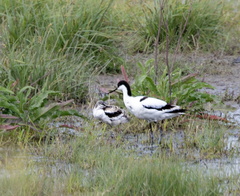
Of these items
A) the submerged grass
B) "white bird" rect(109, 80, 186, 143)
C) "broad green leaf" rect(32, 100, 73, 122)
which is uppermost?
the submerged grass

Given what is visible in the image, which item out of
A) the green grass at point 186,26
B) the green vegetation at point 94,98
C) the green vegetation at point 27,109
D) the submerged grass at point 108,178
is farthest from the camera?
the green grass at point 186,26

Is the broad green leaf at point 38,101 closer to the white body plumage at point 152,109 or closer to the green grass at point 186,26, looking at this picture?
the white body plumage at point 152,109

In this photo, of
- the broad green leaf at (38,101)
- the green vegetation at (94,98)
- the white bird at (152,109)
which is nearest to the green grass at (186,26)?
the green vegetation at (94,98)

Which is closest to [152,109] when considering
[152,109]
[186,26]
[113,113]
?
[152,109]

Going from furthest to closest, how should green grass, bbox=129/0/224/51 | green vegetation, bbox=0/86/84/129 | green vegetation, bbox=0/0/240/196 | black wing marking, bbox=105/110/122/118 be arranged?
green grass, bbox=129/0/224/51
black wing marking, bbox=105/110/122/118
green vegetation, bbox=0/86/84/129
green vegetation, bbox=0/0/240/196

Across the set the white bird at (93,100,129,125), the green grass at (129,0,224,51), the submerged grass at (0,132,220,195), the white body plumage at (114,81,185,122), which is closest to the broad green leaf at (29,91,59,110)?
the white bird at (93,100,129,125)

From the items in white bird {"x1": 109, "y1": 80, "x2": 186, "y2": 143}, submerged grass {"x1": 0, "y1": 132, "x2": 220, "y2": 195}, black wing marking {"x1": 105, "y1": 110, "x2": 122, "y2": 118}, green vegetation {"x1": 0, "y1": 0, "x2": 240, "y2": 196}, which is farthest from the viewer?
black wing marking {"x1": 105, "y1": 110, "x2": 122, "y2": 118}

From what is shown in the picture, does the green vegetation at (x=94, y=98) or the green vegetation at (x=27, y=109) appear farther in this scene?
the green vegetation at (x=27, y=109)

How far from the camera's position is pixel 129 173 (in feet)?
14.4

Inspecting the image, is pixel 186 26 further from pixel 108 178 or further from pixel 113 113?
pixel 108 178

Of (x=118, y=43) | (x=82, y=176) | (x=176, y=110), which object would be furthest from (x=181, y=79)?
(x=82, y=176)

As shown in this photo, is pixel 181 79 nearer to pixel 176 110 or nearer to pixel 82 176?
pixel 176 110

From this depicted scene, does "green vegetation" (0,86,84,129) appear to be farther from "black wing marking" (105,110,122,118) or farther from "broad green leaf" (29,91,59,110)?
"black wing marking" (105,110,122,118)

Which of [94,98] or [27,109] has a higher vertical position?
[27,109]
